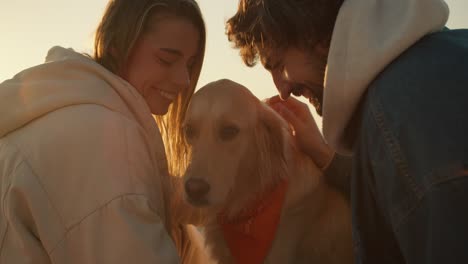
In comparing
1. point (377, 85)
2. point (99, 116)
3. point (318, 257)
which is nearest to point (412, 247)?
point (377, 85)

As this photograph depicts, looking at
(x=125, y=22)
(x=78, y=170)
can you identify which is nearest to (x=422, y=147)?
(x=78, y=170)

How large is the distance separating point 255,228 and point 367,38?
171 centimetres

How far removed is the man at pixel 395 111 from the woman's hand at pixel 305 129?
3.78 feet

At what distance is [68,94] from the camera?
6.30ft

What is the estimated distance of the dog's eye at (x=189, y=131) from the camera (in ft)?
10.4

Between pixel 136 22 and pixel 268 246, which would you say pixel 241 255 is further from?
pixel 136 22

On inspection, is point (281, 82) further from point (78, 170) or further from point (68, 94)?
point (78, 170)

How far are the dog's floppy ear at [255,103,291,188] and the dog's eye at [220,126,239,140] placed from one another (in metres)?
0.17

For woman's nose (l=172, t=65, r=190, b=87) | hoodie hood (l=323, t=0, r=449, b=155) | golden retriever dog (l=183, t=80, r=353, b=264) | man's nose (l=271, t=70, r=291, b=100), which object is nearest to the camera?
hoodie hood (l=323, t=0, r=449, b=155)

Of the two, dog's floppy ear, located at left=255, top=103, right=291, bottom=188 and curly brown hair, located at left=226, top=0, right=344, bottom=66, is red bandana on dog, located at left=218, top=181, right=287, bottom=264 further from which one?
curly brown hair, located at left=226, top=0, right=344, bottom=66

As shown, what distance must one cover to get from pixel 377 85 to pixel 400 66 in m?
0.10

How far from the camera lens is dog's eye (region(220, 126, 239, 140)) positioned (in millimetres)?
3123

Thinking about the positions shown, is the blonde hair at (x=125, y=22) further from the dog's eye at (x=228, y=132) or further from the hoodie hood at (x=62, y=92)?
the dog's eye at (x=228, y=132)

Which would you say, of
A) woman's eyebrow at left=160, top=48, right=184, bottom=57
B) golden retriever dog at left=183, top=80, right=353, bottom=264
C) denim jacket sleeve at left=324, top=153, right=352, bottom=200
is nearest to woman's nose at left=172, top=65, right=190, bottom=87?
woman's eyebrow at left=160, top=48, right=184, bottom=57
